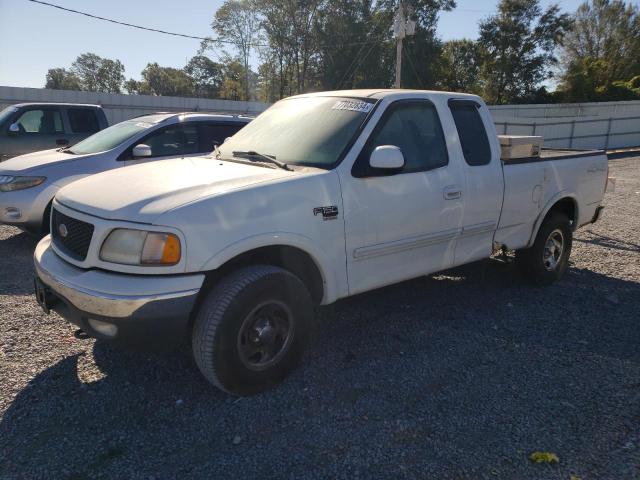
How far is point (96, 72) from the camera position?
283 feet

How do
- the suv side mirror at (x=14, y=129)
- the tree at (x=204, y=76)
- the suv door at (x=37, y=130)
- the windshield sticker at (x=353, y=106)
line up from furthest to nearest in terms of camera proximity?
the tree at (x=204, y=76)
the suv door at (x=37, y=130)
the suv side mirror at (x=14, y=129)
the windshield sticker at (x=353, y=106)

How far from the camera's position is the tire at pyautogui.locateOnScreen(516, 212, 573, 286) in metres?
5.12

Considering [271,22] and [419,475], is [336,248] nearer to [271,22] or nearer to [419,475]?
[419,475]

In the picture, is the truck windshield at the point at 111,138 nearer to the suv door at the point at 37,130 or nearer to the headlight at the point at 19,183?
the headlight at the point at 19,183

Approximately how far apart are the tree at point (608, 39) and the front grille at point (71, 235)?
48322 mm

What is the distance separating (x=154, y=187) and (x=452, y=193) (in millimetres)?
2310

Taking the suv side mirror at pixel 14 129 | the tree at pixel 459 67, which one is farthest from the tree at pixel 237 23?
the suv side mirror at pixel 14 129

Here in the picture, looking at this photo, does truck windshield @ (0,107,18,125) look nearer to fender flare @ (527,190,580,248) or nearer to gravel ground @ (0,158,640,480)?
gravel ground @ (0,158,640,480)

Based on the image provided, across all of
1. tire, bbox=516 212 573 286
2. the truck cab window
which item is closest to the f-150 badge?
tire, bbox=516 212 573 286

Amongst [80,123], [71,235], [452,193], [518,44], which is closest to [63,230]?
[71,235]

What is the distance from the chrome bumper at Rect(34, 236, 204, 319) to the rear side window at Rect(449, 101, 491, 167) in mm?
2645

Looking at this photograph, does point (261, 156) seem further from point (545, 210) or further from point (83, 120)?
point (83, 120)

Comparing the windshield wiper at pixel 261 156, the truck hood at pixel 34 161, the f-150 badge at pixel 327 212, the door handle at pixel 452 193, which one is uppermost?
the windshield wiper at pixel 261 156

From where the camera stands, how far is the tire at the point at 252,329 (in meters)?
2.86
